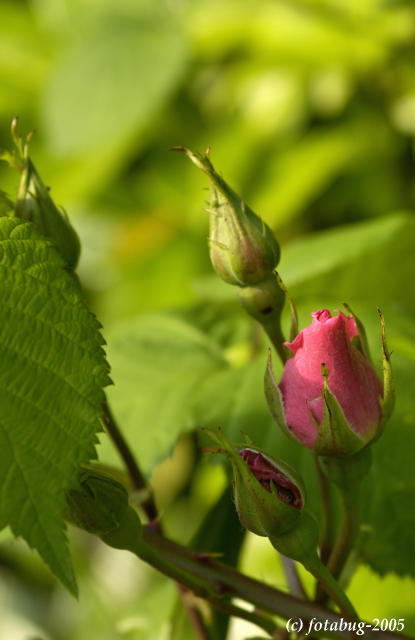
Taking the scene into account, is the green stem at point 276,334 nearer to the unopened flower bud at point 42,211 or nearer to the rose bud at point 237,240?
the rose bud at point 237,240

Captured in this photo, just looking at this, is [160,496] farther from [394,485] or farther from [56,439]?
[56,439]

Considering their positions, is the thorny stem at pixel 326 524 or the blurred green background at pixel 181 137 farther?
the blurred green background at pixel 181 137

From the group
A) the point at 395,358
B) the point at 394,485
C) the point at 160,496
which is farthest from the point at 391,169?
the point at 394,485

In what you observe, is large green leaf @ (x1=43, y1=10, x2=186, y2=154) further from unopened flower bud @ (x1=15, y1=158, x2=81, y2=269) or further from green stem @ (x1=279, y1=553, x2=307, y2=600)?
green stem @ (x1=279, y1=553, x2=307, y2=600)

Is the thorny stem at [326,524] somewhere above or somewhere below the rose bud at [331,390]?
below

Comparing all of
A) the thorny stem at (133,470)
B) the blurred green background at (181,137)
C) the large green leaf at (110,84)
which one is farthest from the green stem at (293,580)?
the large green leaf at (110,84)

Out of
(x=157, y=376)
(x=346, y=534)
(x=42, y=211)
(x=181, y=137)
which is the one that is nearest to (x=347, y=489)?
(x=346, y=534)
